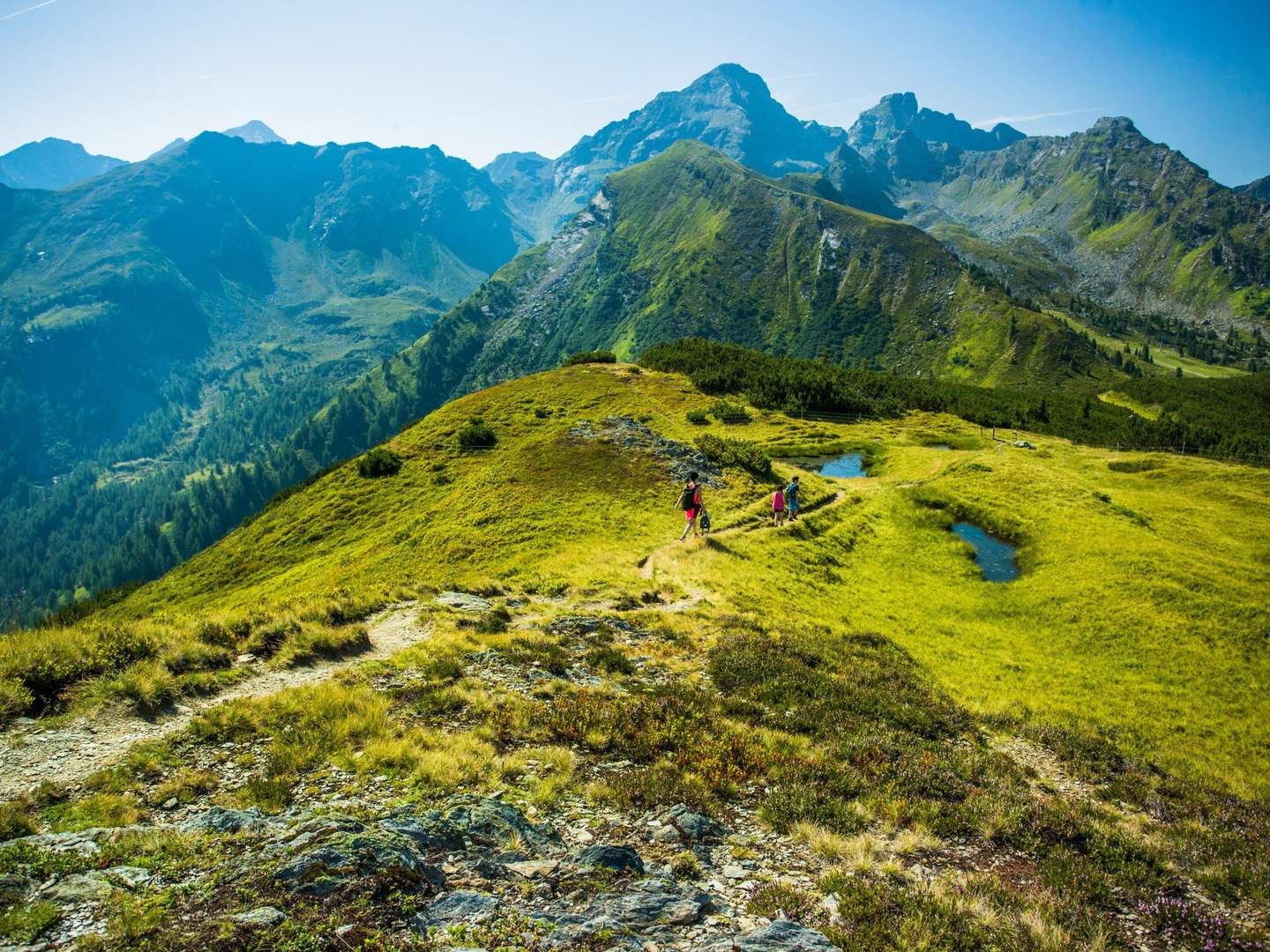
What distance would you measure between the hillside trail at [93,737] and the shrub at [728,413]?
6882 centimetres

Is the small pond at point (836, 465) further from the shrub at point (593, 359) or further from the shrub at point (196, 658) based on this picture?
the shrub at point (196, 658)

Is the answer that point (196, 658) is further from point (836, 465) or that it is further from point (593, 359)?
point (593, 359)

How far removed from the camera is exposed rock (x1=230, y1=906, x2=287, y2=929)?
7289mm

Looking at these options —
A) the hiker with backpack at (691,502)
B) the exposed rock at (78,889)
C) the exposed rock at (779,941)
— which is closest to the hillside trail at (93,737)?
the exposed rock at (78,889)

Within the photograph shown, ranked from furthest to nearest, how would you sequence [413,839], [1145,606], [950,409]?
[950,409], [1145,606], [413,839]

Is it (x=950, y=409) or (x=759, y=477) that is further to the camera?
(x=950, y=409)

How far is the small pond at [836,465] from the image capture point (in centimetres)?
6488

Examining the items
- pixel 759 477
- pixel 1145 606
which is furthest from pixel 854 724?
pixel 759 477

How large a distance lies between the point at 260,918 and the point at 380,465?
59100 millimetres

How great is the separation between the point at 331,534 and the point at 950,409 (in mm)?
120970

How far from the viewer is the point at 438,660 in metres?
17.7

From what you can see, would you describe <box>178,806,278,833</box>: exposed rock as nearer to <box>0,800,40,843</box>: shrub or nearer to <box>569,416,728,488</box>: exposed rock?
<box>0,800,40,843</box>: shrub

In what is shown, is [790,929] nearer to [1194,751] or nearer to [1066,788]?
[1066,788]

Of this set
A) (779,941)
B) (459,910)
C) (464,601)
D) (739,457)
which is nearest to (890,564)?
(739,457)
